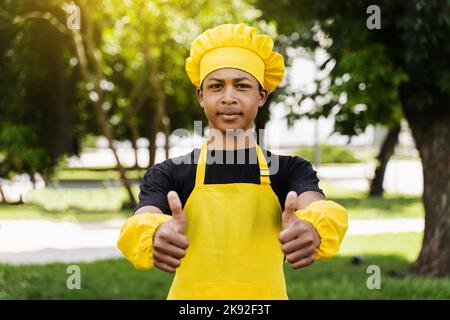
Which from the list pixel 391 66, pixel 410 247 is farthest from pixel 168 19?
pixel 391 66

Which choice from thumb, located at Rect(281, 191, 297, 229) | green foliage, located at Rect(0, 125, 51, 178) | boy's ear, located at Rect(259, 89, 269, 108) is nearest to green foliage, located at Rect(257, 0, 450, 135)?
boy's ear, located at Rect(259, 89, 269, 108)

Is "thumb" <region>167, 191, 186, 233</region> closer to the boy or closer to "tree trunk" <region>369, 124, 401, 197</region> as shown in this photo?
the boy

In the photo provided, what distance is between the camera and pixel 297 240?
2.02 meters

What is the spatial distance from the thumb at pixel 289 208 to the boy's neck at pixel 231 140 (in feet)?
1.67

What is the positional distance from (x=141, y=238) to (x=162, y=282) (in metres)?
5.83

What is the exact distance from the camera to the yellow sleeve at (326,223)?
215 cm

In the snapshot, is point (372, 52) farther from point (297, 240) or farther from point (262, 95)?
point (297, 240)

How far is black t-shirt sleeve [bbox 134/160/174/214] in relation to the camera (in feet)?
7.89

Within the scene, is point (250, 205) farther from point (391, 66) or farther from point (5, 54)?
point (5, 54)

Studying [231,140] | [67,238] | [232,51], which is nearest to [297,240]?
[231,140]

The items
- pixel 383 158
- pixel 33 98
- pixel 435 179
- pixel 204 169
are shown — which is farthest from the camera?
pixel 383 158

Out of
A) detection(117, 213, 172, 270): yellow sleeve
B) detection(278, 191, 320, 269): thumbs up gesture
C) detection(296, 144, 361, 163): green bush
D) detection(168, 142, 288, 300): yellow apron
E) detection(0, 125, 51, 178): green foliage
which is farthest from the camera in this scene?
detection(296, 144, 361, 163): green bush

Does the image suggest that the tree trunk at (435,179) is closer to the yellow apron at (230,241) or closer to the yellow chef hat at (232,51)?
the yellow chef hat at (232,51)

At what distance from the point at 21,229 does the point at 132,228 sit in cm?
1091
